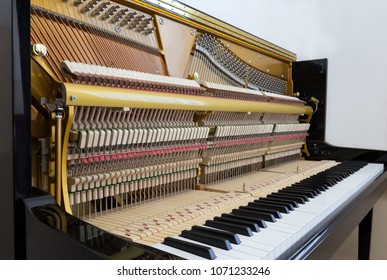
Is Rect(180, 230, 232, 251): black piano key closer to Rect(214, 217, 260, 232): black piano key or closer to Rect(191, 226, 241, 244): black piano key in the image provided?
Rect(191, 226, 241, 244): black piano key

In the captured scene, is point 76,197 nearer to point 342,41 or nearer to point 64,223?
point 64,223

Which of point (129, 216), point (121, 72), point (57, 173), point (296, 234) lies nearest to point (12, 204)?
point (57, 173)

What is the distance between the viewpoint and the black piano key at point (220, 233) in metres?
1.16

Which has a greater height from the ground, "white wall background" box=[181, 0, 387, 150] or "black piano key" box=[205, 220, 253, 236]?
"white wall background" box=[181, 0, 387, 150]

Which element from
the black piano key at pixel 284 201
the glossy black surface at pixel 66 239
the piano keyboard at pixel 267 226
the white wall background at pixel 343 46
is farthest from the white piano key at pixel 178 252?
the white wall background at pixel 343 46

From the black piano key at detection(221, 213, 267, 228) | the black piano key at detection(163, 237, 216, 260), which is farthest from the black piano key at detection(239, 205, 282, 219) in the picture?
the black piano key at detection(163, 237, 216, 260)

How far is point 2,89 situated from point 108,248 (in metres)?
0.66

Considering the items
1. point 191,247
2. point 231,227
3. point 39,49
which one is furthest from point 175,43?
point 191,247

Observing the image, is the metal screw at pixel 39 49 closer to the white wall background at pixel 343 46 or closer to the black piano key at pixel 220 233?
the black piano key at pixel 220 233

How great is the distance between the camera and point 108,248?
33.1 inches

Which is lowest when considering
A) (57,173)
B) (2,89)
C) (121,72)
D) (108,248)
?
(108,248)

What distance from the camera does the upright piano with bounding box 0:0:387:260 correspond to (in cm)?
106

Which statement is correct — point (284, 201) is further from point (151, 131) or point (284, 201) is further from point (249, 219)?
point (151, 131)

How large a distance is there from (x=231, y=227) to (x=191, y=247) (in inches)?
10.8
